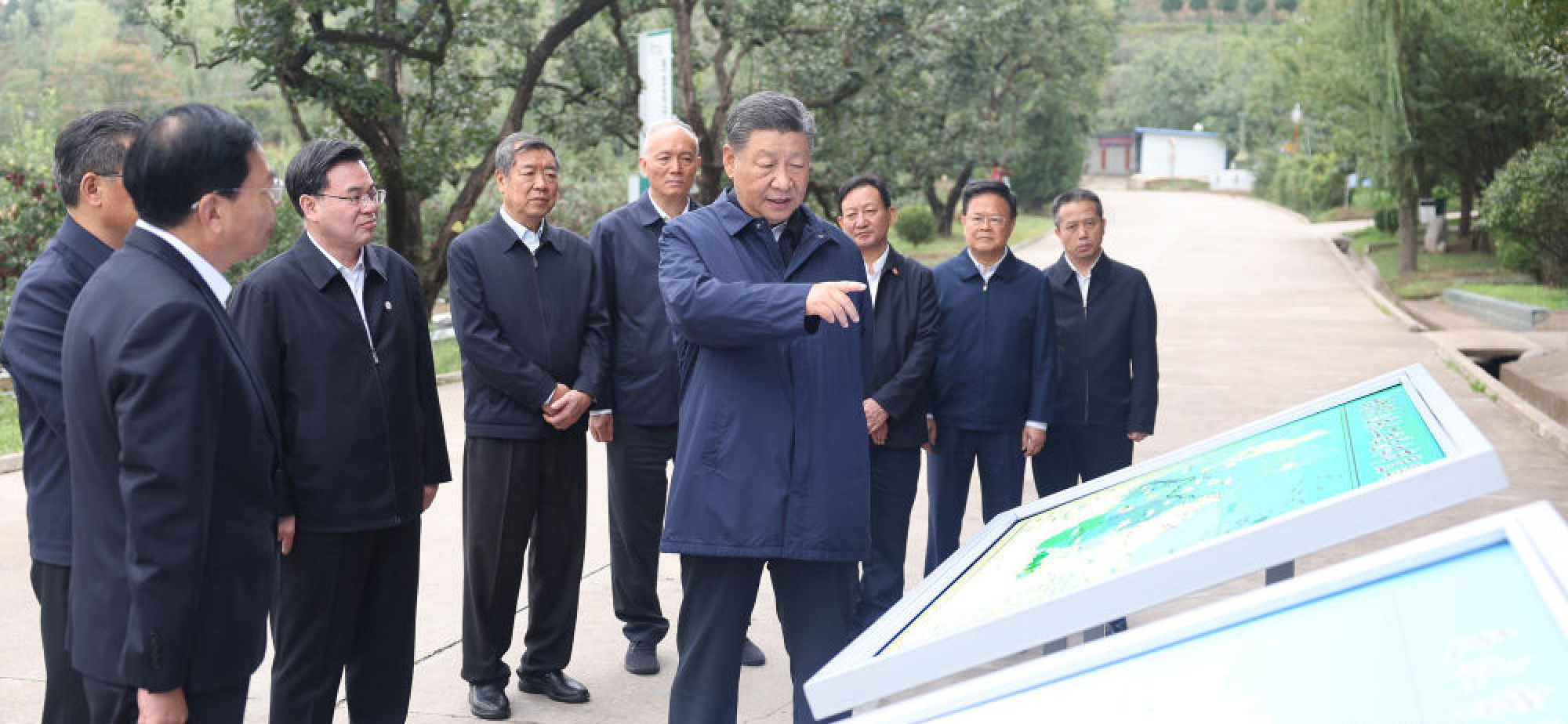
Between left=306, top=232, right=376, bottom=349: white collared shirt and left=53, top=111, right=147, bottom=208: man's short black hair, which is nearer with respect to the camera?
left=53, top=111, right=147, bottom=208: man's short black hair

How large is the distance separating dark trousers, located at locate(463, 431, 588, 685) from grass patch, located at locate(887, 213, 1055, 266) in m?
24.7

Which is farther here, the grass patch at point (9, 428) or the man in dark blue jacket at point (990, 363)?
the grass patch at point (9, 428)

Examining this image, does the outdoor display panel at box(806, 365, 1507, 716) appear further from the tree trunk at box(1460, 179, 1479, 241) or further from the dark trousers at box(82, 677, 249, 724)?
the tree trunk at box(1460, 179, 1479, 241)

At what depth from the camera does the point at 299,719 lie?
3.77 meters

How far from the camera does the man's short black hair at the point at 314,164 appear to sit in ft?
12.6

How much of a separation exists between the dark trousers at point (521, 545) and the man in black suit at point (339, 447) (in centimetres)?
75

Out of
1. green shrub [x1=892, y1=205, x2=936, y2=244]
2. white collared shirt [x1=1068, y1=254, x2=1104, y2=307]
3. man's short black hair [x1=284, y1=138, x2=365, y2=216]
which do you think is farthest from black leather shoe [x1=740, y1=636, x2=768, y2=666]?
green shrub [x1=892, y1=205, x2=936, y2=244]

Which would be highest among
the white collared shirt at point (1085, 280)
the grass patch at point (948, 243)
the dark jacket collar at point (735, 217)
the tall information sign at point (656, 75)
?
the tall information sign at point (656, 75)

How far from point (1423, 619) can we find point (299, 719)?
295 centimetres

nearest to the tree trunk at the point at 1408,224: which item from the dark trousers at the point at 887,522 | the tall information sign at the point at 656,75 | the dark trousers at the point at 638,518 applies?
the tall information sign at the point at 656,75

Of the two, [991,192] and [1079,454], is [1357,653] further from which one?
[1079,454]

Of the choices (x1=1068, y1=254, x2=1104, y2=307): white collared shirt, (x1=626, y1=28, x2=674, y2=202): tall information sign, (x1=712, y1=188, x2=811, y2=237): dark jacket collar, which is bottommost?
(x1=1068, y1=254, x2=1104, y2=307): white collared shirt

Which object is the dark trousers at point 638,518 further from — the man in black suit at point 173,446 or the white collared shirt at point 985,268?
the man in black suit at point 173,446

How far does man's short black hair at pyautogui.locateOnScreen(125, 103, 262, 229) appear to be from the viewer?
2.59 m
